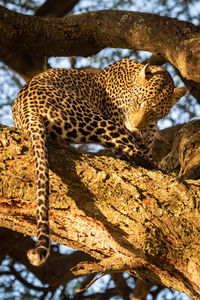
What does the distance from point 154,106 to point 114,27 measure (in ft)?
4.44

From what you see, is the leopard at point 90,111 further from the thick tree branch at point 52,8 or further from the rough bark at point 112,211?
the thick tree branch at point 52,8

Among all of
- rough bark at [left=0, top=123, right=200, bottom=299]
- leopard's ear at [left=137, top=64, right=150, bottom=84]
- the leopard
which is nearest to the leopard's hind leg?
the leopard

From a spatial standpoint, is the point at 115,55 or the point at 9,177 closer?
the point at 9,177

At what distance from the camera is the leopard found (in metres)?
3.14

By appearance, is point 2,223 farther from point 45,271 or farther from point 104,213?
point 45,271

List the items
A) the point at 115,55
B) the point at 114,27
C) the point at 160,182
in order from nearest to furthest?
the point at 160,182 < the point at 114,27 < the point at 115,55

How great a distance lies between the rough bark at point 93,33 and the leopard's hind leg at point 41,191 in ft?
8.27

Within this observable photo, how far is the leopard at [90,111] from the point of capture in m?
3.14

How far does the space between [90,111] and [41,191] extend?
1621mm

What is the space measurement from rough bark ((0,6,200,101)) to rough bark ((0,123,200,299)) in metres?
2.28

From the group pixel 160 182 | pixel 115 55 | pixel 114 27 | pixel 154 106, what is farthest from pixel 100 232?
pixel 115 55

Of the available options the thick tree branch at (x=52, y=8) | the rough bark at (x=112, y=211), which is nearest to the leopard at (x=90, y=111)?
the rough bark at (x=112, y=211)

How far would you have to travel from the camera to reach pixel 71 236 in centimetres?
343

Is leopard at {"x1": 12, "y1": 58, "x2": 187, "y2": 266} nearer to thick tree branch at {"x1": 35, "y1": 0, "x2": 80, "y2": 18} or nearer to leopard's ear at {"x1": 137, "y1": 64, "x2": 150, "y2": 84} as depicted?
leopard's ear at {"x1": 137, "y1": 64, "x2": 150, "y2": 84}
